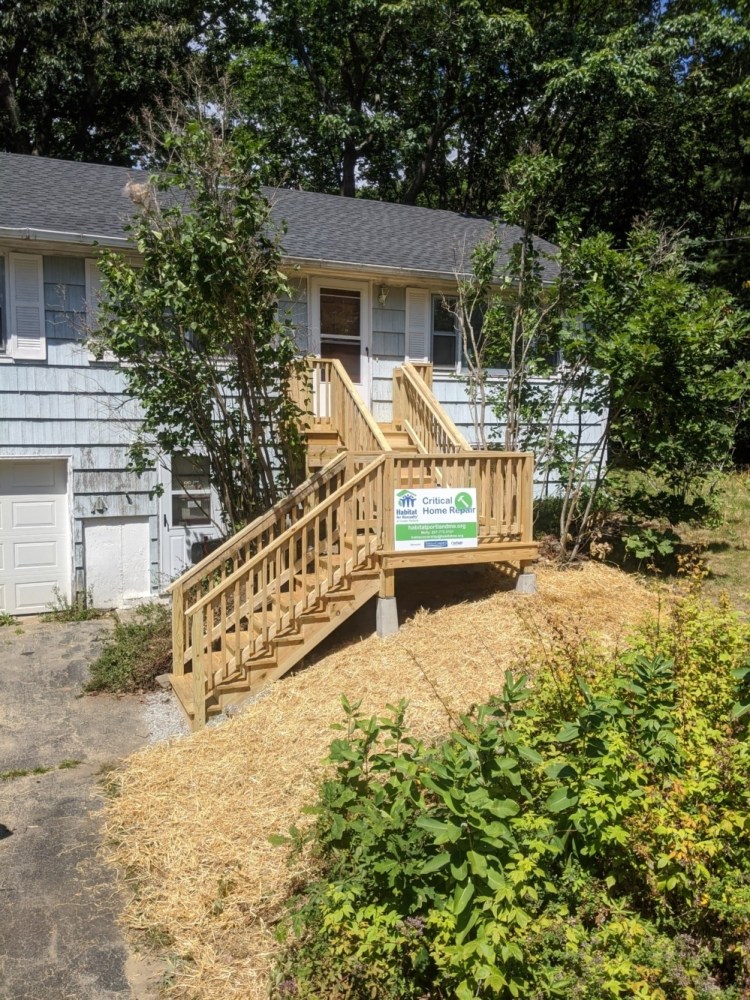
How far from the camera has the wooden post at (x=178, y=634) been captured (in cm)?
718

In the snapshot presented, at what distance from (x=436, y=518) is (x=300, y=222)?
6780mm

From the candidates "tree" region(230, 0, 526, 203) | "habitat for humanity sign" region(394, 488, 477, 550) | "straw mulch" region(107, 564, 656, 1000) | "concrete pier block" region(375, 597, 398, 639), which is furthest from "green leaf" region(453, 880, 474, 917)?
"tree" region(230, 0, 526, 203)

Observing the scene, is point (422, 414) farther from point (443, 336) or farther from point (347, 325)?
point (443, 336)

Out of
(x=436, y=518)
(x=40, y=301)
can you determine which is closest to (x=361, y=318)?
(x=40, y=301)

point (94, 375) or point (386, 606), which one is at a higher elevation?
point (94, 375)

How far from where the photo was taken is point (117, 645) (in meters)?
8.47

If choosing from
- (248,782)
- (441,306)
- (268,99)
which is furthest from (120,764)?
(268,99)

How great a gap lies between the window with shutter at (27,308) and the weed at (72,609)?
300cm

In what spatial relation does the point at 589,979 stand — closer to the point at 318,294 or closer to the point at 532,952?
the point at 532,952

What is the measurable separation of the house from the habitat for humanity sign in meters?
3.26

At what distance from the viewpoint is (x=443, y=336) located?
12234 millimetres

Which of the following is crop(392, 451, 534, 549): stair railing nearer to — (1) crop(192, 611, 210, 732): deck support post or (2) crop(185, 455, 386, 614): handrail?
(2) crop(185, 455, 386, 614): handrail

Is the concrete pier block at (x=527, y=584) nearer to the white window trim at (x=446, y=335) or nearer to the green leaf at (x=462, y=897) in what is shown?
the white window trim at (x=446, y=335)

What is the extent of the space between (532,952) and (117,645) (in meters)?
6.31
